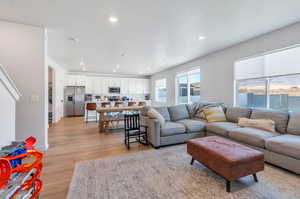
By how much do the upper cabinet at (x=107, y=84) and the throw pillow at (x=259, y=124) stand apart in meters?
6.92

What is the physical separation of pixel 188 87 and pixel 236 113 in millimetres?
2875

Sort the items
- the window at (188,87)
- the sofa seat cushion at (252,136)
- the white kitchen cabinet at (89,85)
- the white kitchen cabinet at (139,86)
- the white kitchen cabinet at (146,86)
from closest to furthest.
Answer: the sofa seat cushion at (252,136) → the window at (188,87) → the white kitchen cabinet at (89,85) → the white kitchen cabinet at (139,86) → the white kitchen cabinet at (146,86)

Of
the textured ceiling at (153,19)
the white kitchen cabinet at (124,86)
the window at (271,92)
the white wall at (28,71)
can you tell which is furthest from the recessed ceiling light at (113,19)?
the white kitchen cabinet at (124,86)

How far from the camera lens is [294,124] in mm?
2398

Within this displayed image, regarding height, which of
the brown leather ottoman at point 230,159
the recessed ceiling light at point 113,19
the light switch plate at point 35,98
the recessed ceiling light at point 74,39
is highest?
the recessed ceiling light at point 74,39

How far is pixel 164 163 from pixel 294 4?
11.0 feet

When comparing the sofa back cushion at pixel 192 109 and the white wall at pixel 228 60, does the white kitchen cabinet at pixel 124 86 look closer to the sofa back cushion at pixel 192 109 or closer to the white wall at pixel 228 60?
the white wall at pixel 228 60

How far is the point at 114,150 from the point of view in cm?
289

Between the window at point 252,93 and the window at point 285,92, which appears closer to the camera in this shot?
the window at point 285,92

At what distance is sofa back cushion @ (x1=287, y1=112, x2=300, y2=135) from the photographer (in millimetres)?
2355

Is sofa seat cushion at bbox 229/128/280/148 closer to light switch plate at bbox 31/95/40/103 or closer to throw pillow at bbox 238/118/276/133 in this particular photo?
throw pillow at bbox 238/118/276/133

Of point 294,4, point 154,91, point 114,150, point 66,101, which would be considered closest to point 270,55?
point 294,4

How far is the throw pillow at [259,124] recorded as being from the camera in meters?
2.58

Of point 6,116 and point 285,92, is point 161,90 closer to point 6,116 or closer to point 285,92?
point 285,92
